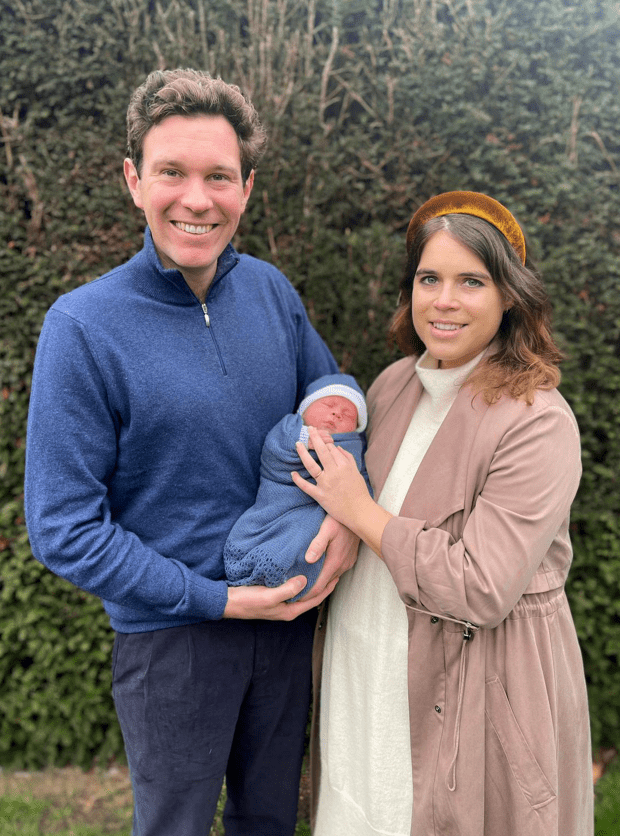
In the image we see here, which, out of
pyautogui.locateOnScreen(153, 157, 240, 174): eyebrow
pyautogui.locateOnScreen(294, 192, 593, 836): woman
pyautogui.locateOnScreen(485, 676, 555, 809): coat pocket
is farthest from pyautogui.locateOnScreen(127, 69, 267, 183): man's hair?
pyautogui.locateOnScreen(485, 676, 555, 809): coat pocket

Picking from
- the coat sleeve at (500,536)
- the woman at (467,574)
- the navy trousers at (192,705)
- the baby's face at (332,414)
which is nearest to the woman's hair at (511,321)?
the woman at (467,574)

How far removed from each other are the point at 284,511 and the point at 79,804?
93.4 inches

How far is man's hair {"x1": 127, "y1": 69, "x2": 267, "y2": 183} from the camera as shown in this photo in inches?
72.9

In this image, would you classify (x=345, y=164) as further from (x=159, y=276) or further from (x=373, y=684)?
(x=373, y=684)

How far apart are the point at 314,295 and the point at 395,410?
3.66 ft

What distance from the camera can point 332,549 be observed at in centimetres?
203

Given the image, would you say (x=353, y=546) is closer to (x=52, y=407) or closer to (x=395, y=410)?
(x=395, y=410)

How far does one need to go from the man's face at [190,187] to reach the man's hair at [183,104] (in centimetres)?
2

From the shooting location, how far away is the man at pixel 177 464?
5.94ft

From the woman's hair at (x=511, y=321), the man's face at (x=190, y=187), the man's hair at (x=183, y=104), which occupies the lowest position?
the woman's hair at (x=511, y=321)

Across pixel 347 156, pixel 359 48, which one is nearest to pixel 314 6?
pixel 359 48

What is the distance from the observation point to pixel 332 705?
222cm

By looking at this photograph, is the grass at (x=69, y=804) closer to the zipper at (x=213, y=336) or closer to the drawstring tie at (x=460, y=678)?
the drawstring tie at (x=460, y=678)

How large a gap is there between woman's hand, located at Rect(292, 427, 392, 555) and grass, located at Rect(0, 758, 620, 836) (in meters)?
1.94
